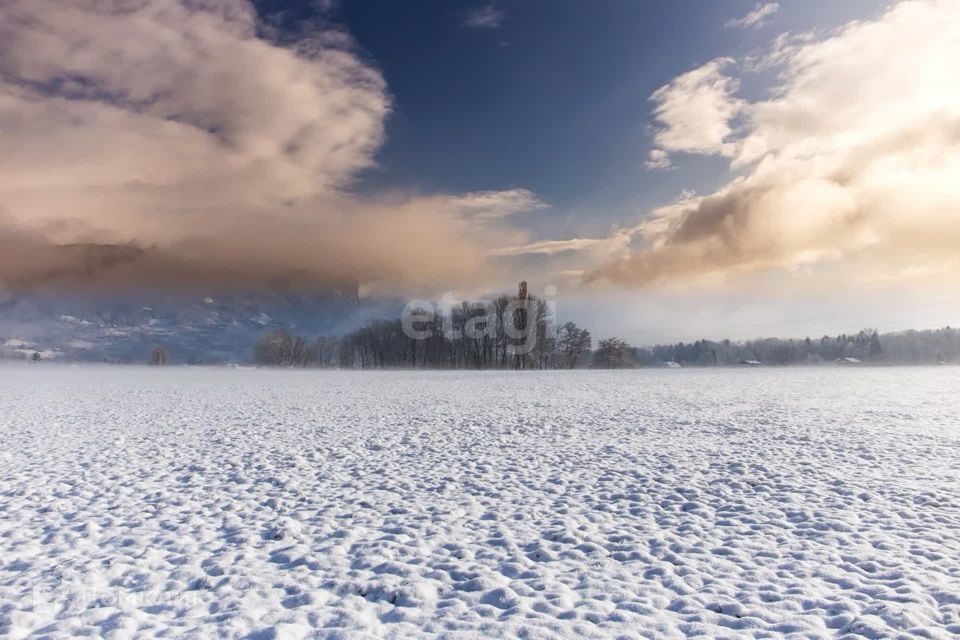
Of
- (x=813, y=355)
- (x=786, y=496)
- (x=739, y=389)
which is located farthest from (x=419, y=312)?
(x=786, y=496)

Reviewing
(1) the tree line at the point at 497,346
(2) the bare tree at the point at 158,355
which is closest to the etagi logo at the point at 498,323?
(1) the tree line at the point at 497,346

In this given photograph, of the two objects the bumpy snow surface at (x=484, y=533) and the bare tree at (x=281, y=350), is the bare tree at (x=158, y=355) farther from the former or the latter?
the bumpy snow surface at (x=484, y=533)

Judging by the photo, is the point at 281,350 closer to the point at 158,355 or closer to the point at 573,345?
the point at 158,355

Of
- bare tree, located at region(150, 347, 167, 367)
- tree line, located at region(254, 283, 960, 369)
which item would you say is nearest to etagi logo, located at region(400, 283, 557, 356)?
tree line, located at region(254, 283, 960, 369)

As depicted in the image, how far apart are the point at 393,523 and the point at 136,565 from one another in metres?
3.93

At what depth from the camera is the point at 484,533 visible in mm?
9461

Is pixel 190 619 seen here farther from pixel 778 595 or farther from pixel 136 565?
pixel 778 595

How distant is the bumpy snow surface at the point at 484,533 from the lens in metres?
6.57

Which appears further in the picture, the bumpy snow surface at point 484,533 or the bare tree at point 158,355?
the bare tree at point 158,355

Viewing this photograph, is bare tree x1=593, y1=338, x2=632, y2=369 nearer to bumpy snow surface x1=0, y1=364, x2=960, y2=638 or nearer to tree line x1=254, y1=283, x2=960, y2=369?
tree line x1=254, y1=283, x2=960, y2=369

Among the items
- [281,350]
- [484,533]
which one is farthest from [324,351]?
[484,533]

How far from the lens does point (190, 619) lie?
655 cm

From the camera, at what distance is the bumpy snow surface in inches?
259

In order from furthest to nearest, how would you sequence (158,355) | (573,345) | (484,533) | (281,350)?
(158,355) < (281,350) < (573,345) < (484,533)
